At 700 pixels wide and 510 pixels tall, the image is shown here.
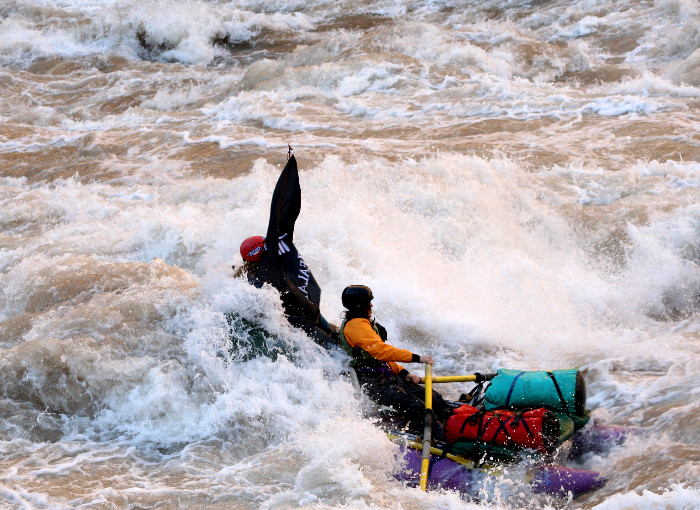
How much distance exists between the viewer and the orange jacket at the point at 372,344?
517cm

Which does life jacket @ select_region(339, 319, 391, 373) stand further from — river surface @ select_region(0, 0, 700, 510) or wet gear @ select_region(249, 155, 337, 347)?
wet gear @ select_region(249, 155, 337, 347)

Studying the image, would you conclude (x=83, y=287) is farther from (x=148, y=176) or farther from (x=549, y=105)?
(x=549, y=105)

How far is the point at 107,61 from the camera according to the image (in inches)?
716

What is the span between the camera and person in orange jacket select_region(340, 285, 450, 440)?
5.08m

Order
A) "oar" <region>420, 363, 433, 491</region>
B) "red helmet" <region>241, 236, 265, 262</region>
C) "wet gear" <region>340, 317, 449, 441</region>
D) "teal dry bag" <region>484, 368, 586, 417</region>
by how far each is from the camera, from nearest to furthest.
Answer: "oar" <region>420, 363, 433, 491</region> → "teal dry bag" <region>484, 368, 586, 417</region> → "wet gear" <region>340, 317, 449, 441</region> → "red helmet" <region>241, 236, 265, 262</region>

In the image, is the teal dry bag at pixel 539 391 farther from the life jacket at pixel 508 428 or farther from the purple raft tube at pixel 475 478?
the purple raft tube at pixel 475 478

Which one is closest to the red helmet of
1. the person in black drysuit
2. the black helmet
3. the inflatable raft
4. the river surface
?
the person in black drysuit

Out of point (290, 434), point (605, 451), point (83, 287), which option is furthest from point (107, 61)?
point (605, 451)

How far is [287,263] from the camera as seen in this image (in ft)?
18.9

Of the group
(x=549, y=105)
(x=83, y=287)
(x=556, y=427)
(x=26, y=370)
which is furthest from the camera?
(x=549, y=105)

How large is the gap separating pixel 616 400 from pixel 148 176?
8.21 m

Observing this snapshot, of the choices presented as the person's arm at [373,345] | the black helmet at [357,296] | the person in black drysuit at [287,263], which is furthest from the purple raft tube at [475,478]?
the person in black drysuit at [287,263]

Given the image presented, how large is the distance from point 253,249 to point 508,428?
2463mm

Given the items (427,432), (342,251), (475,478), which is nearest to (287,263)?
(427,432)
